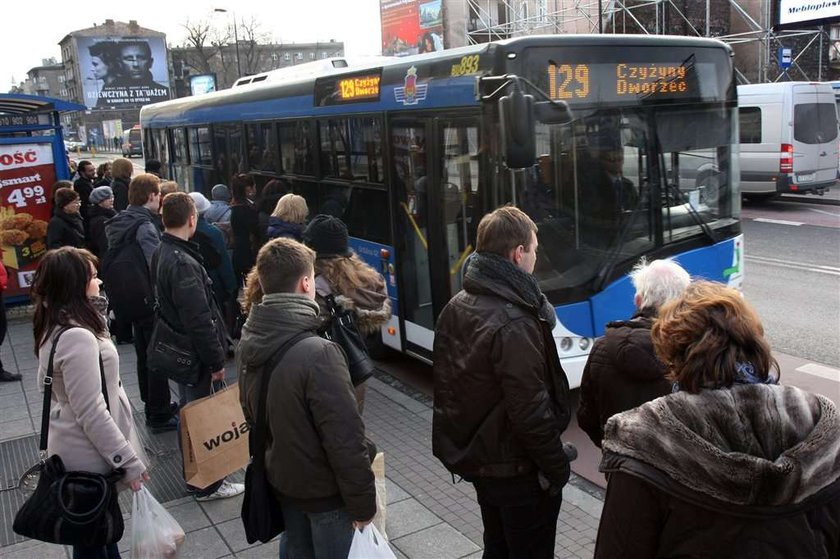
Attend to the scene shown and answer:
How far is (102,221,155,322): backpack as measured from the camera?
19.6 ft

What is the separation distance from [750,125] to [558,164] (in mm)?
15086

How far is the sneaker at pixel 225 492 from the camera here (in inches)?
197

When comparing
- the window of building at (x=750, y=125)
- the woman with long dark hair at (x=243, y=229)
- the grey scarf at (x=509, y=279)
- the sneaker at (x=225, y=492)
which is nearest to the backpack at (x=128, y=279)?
the sneaker at (x=225, y=492)

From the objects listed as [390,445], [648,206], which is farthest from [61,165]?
[648,206]

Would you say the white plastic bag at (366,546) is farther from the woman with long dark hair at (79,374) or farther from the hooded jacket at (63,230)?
the hooded jacket at (63,230)

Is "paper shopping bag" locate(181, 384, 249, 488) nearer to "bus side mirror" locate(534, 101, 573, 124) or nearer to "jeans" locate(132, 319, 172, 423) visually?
"jeans" locate(132, 319, 172, 423)

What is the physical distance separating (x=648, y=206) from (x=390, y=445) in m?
2.74

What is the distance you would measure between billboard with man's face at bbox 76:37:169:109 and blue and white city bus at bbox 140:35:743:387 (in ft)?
243

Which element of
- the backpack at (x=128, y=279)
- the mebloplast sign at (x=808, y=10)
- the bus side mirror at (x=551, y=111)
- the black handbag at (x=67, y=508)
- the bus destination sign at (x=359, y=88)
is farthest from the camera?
the mebloplast sign at (x=808, y=10)

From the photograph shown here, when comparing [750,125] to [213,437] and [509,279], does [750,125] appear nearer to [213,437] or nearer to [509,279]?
[213,437]

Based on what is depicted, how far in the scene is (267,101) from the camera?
9898mm

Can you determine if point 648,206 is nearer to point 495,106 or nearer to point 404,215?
point 495,106

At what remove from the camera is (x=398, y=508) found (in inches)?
191

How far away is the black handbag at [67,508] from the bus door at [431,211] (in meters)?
3.56
